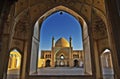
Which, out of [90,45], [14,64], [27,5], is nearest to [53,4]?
[27,5]

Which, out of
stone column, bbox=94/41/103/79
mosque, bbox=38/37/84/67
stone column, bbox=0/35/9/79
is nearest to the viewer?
stone column, bbox=0/35/9/79

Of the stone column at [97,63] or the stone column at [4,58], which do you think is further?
the stone column at [97,63]

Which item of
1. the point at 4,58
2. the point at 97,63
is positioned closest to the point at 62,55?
the point at 97,63

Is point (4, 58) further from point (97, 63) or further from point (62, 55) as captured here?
point (62, 55)

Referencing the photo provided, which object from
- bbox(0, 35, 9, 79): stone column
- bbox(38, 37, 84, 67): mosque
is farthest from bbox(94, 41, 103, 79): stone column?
bbox(38, 37, 84, 67): mosque

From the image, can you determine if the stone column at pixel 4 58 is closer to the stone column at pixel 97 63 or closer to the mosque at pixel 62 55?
the stone column at pixel 97 63

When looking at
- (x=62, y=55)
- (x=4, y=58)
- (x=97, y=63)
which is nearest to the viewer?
(x=4, y=58)

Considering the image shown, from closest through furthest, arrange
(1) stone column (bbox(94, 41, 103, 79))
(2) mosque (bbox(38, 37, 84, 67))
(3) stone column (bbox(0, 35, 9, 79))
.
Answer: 1. (3) stone column (bbox(0, 35, 9, 79))
2. (1) stone column (bbox(94, 41, 103, 79))
3. (2) mosque (bbox(38, 37, 84, 67))

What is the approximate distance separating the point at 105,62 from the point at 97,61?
1389 cm

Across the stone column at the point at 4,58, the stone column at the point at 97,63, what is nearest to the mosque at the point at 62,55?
the stone column at the point at 97,63

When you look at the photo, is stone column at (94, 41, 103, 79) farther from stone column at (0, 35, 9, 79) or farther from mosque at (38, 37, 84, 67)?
mosque at (38, 37, 84, 67)

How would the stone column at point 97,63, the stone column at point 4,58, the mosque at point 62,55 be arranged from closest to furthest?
the stone column at point 4,58
the stone column at point 97,63
the mosque at point 62,55

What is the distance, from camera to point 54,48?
41.7m

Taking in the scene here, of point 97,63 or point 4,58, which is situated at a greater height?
point 4,58
